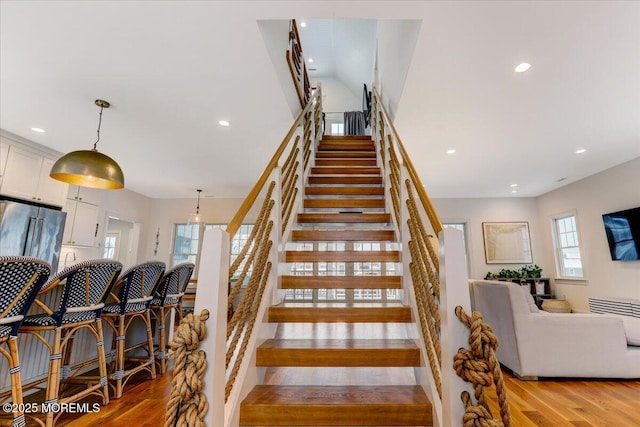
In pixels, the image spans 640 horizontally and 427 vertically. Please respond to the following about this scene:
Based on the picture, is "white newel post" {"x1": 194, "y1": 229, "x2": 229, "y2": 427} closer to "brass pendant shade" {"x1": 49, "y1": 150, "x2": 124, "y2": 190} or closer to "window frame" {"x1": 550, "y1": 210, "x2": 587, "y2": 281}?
"brass pendant shade" {"x1": 49, "y1": 150, "x2": 124, "y2": 190}

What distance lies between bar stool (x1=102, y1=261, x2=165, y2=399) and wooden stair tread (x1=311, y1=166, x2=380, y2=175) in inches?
90.1

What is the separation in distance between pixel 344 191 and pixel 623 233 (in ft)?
14.1

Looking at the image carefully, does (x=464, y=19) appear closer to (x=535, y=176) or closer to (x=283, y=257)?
(x=283, y=257)

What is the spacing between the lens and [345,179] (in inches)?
159

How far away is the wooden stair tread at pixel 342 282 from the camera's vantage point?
7.32 feet

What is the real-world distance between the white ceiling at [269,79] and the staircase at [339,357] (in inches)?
54.7

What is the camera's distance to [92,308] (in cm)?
226

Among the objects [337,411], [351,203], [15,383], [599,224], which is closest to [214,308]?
[337,411]

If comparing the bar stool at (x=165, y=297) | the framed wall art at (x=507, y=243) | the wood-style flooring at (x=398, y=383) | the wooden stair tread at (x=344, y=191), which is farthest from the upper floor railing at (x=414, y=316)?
the framed wall art at (x=507, y=243)

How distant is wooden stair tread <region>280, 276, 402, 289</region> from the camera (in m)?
2.23

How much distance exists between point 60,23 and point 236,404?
2562 millimetres

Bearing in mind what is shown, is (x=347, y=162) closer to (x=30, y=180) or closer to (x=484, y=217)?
(x=484, y=217)

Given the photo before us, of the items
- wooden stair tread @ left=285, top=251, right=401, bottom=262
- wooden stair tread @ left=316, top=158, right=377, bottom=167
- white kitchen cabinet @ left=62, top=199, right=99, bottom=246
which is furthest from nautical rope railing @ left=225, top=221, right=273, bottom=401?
white kitchen cabinet @ left=62, top=199, right=99, bottom=246

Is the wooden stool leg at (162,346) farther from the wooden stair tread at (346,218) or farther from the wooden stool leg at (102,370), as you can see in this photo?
the wooden stair tread at (346,218)
